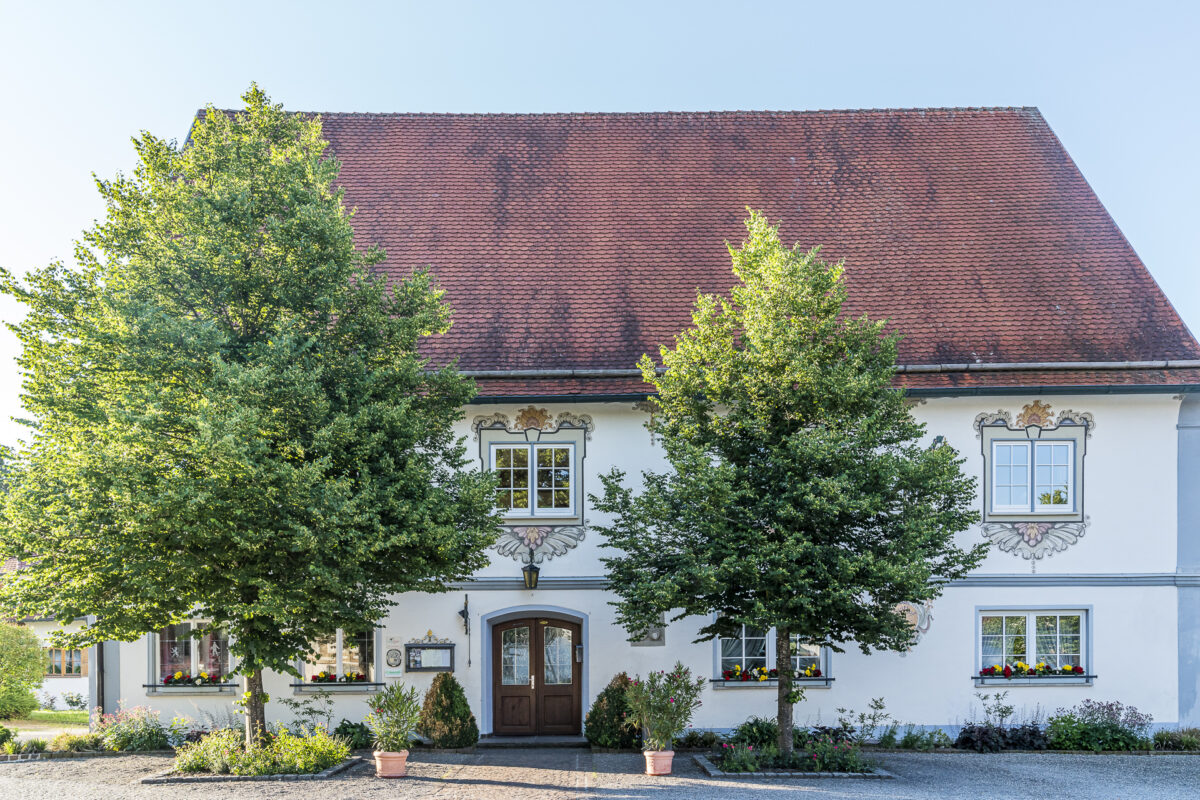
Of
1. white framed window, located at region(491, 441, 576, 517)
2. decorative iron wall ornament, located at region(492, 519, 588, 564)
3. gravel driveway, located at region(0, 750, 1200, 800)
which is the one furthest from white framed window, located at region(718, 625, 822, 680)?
white framed window, located at region(491, 441, 576, 517)

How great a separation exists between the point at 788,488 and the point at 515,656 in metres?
5.85

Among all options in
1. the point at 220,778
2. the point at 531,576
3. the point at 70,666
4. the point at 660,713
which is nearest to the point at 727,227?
the point at 531,576

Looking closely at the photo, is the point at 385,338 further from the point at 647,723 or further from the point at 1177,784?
the point at 1177,784

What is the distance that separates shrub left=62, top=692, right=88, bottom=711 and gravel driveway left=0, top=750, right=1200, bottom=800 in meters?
11.9

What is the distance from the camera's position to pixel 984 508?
16391 mm

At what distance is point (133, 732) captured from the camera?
1547 centimetres

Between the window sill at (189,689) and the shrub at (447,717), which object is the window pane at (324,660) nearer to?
the window sill at (189,689)

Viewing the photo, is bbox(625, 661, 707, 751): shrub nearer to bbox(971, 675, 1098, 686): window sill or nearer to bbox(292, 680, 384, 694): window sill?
bbox(292, 680, 384, 694): window sill

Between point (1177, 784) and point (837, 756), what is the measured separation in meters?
4.32

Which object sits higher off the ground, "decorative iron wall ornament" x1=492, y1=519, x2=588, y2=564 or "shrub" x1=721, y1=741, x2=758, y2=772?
"decorative iron wall ornament" x1=492, y1=519, x2=588, y2=564

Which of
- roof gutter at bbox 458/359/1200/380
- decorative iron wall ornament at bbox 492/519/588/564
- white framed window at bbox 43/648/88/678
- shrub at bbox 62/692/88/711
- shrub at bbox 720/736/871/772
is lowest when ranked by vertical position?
shrub at bbox 62/692/88/711

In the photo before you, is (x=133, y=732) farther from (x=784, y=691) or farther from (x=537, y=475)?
(x=784, y=691)

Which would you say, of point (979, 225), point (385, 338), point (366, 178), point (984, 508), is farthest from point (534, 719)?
point (979, 225)

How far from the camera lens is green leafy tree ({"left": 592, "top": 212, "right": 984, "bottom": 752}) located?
13.1 metres
